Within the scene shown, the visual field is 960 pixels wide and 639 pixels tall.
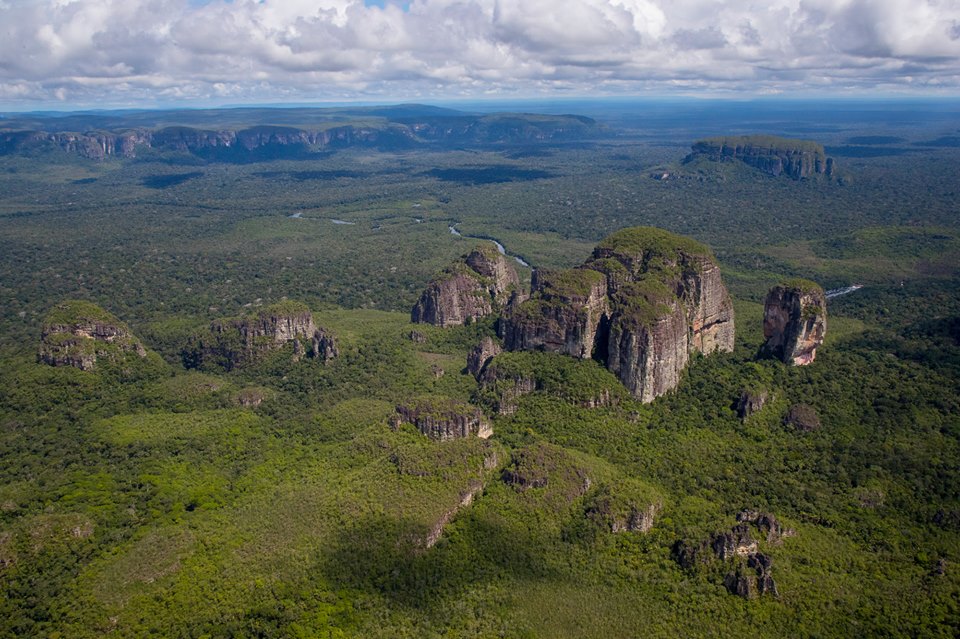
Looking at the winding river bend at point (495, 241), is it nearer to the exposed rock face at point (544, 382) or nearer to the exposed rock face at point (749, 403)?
the exposed rock face at point (544, 382)

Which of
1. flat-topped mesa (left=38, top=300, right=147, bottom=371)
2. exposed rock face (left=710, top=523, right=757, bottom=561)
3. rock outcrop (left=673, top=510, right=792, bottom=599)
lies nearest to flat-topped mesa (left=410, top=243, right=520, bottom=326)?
flat-topped mesa (left=38, top=300, right=147, bottom=371)

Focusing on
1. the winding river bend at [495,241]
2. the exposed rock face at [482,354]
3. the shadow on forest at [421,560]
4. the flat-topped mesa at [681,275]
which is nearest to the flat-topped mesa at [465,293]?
the exposed rock face at [482,354]

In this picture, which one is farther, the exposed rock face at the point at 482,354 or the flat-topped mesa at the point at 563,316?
the exposed rock face at the point at 482,354

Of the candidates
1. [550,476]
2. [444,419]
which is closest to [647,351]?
[550,476]

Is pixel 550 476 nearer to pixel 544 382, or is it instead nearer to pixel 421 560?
pixel 421 560

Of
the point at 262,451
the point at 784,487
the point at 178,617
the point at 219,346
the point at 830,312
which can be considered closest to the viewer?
the point at 178,617

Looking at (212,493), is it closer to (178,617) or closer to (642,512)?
(178,617)

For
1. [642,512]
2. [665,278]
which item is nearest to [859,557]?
[642,512]

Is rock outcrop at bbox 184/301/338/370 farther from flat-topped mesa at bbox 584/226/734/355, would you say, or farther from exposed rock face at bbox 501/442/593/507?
exposed rock face at bbox 501/442/593/507
